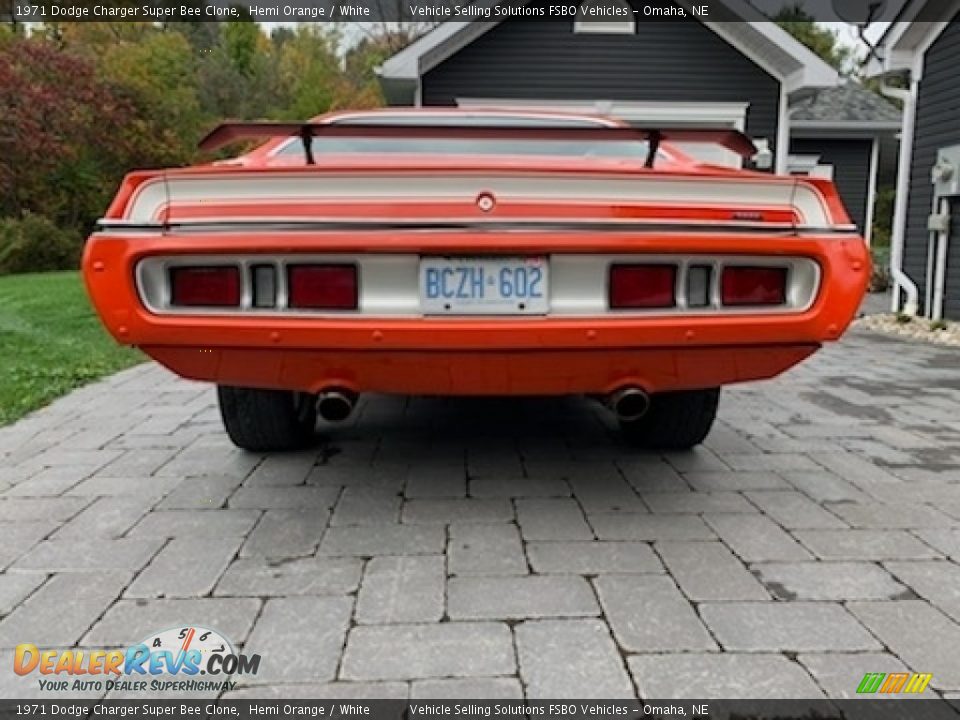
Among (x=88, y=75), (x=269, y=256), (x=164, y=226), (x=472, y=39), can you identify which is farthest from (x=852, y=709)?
(x=88, y=75)

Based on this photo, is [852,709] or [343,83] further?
[343,83]

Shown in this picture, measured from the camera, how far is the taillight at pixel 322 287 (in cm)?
208

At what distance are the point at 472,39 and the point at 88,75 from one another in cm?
1301

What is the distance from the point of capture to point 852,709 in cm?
155

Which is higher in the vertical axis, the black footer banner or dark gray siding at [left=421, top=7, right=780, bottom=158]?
dark gray siding at [left=421, top=7, right=780, bottom=158]

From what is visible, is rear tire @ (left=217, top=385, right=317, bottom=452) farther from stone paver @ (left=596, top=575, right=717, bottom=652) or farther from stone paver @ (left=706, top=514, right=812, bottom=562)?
stone paver @ (left=706, top=514, right=812, bottom=562)

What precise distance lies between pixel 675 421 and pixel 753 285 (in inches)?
43.1

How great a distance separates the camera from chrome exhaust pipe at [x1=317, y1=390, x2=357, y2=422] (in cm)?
230

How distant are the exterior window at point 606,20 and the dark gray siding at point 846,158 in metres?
6.16

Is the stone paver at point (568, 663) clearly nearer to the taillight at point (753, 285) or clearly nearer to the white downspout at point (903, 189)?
the taillight at point (753, 285)

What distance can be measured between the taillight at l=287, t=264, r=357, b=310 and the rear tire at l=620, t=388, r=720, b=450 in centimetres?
142

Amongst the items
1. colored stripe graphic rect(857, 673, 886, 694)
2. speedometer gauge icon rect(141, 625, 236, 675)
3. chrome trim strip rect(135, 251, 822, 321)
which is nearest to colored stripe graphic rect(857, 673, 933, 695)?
colored stripe graphic rect(857, 673, 886, 694)

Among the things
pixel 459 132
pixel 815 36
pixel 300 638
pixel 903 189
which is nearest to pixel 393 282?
pixel 459 132

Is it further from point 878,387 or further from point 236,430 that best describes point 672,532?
point 878,387
